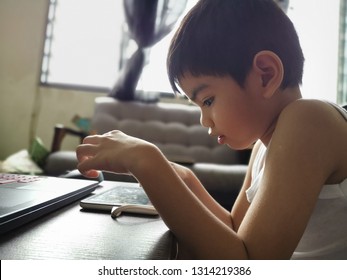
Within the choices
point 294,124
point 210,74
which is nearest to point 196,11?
point 210,74

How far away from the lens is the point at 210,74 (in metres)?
0.44

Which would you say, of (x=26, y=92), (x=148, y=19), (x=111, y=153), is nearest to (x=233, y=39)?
(x=111, y=153)

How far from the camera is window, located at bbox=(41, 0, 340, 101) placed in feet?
7.35

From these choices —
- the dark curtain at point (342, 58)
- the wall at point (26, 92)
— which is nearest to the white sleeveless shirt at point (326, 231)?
the wall at point (26, 92)

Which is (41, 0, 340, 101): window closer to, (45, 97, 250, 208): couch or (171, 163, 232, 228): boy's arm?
(45, 97, 250, 208): couch

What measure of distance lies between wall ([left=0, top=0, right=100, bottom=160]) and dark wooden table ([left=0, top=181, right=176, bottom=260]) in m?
1.91

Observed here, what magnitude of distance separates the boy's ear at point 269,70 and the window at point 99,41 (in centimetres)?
194

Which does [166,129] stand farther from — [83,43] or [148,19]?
[83,43]

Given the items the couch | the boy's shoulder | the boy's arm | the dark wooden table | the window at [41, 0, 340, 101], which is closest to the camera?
the dark wooden table

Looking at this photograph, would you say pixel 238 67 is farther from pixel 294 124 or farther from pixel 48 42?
pixel 48 42

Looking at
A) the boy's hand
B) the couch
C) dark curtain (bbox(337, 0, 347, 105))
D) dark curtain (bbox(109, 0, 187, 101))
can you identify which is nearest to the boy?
the boy's hand

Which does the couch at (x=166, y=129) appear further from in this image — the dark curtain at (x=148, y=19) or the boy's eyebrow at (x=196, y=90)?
the boy's eyebrow at (x=196, y=90)

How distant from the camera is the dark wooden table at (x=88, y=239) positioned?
0.26m
